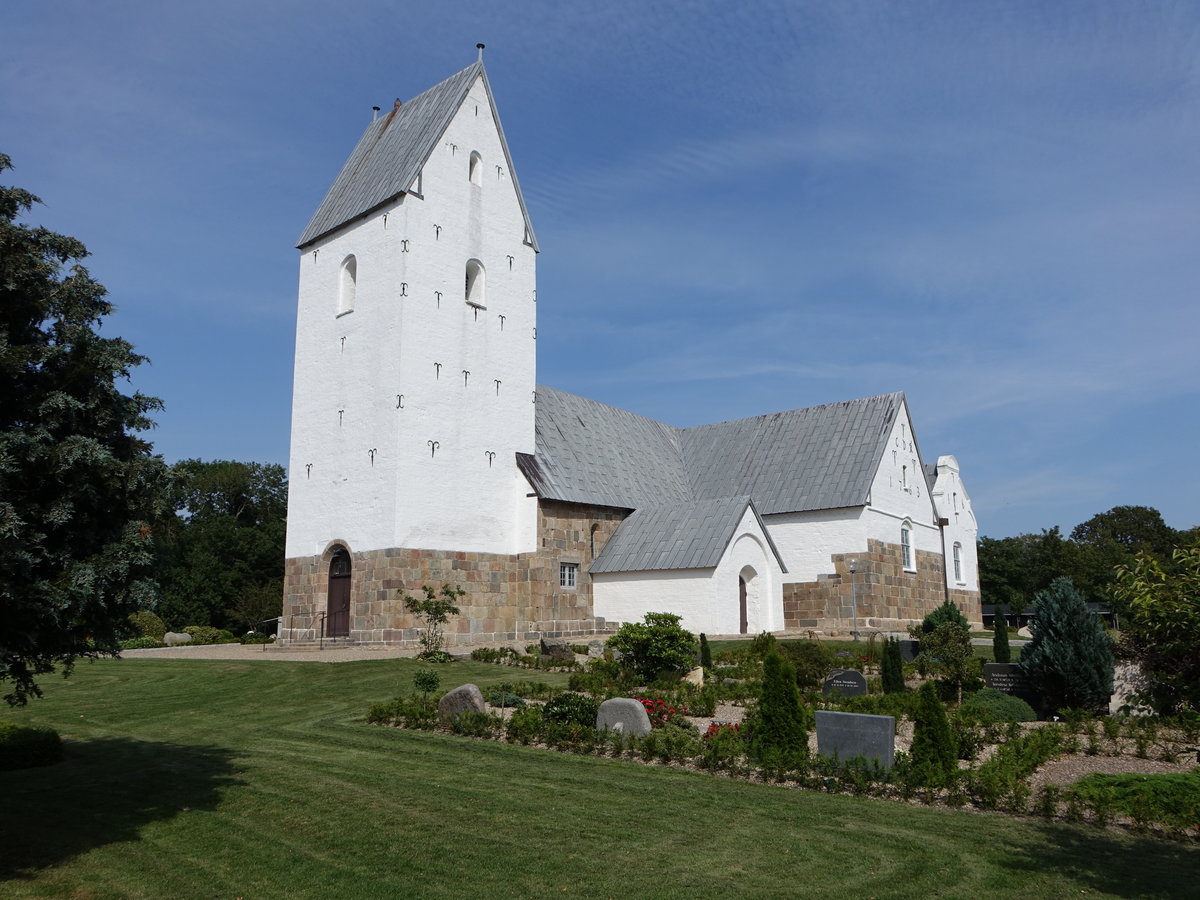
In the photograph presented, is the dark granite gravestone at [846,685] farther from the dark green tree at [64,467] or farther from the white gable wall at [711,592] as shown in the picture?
the dark green tree at [64,467]

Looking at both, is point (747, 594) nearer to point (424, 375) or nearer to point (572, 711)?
point (424, 375)

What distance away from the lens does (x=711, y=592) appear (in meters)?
→ 25.1

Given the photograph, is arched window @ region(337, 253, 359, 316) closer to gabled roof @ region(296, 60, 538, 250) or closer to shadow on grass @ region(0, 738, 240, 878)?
gabled roof @ region(296, 60, 538, 250)

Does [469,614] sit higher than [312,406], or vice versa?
[312,406]

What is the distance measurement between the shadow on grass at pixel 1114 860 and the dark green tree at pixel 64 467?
22.5ft

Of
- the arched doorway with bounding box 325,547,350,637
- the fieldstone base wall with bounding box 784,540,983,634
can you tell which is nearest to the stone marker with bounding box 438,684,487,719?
the arched doorway with bounding box 325,547,350,637

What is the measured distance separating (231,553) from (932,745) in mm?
44297

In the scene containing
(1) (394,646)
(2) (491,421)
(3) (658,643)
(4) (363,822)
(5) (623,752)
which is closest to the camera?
(4) (363,822)

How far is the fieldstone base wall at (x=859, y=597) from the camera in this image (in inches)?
1091

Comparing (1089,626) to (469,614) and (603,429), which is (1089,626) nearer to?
(469,614)

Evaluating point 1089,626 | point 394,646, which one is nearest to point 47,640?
point 1089,626

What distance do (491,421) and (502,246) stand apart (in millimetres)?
5285

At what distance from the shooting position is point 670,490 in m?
32.2

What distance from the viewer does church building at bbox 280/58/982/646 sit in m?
24.0
